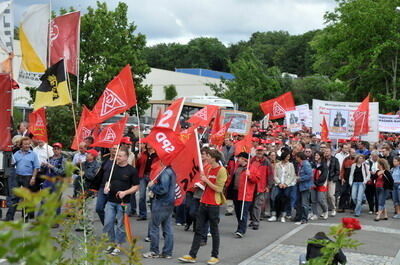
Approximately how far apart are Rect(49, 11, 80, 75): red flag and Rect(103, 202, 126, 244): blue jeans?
449 inches

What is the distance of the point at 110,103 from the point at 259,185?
3.79m

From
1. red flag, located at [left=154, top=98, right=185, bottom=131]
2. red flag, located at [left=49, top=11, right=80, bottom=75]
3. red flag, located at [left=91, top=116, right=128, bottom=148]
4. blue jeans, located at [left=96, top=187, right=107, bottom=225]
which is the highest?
red flag, located at [left=49, top=11, right=80, bottom=75]

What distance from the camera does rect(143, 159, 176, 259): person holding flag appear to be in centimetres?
953

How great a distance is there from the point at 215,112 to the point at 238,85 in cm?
3053

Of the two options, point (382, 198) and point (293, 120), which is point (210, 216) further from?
point (293, 120)

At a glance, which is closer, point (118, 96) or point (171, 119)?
point (171, 119)

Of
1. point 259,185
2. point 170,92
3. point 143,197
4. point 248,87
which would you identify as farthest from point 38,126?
point 170,92

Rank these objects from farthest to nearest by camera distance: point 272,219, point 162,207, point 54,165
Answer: point 272,219
point 54,165
point 162,207

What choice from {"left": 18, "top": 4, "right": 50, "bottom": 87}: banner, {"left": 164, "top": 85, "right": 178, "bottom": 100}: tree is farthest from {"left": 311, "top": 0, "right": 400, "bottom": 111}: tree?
{"left": 18, "top": 4, "right": 50, "bottom": 87}: banner

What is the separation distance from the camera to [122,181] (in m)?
9.66

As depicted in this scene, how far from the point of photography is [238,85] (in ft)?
160

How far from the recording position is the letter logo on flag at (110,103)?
1156cm

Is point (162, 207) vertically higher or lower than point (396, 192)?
higher

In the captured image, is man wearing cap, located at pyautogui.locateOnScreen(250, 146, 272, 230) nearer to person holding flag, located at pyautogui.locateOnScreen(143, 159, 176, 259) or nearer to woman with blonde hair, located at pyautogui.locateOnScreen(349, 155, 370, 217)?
woman with blonde hair, located at pyautogui.locateOnScreen(349, 155, 370, 217)
